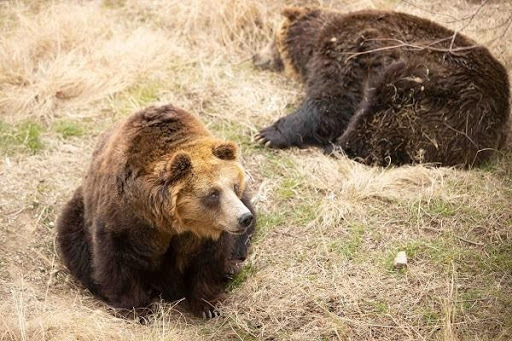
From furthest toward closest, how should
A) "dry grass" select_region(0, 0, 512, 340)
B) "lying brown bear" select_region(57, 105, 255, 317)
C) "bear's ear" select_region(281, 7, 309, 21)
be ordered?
1. "bear's ear" select_region(281, 7, 309, 21)
2. "dry grass" select_region(0, 0, 512, 340)
3. "lying brown bear" select_region(57, 105, 255, 317)

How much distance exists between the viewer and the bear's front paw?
751cm

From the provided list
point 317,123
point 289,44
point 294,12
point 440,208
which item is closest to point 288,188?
point 317,123

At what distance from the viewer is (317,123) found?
7699mm

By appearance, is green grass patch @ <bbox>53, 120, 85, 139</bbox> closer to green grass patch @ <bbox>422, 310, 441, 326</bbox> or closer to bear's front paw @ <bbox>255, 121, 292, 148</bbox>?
bear's front paw @ <bbox>255, 121, 292, 148</bbox>

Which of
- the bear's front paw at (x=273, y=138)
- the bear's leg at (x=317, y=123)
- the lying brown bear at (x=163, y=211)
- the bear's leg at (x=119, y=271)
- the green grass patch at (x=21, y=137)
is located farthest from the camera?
the bear's leg at (x=317, y=123)

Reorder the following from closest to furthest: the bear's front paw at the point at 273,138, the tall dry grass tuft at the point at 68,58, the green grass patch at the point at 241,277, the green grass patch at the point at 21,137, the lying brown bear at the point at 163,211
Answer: the lying brown bear at the point at 163,211 → the green grass patch at the point at 241,277 → the green grass patch at the point at 21,137 → the bear's front paw at the point at 273,138 → the tall dry grass tuft at the point at 68,58

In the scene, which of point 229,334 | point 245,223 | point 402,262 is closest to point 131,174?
point 245,223

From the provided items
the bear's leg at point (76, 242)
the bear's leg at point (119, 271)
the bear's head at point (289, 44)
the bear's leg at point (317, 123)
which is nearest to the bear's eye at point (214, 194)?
the bear's leg at point (119, 271)

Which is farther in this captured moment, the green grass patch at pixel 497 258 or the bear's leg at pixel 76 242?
the bear's leg at pixel 76 242

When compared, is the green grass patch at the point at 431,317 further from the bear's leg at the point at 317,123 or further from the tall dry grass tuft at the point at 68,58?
the tall dry grass tuft at the point at 68,58

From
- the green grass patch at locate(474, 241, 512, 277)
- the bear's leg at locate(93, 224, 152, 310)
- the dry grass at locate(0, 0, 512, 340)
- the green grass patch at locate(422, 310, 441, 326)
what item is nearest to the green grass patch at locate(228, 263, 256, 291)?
the dry grass at locate(0, 0, 512, 340)

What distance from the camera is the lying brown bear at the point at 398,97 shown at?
7.07 meters

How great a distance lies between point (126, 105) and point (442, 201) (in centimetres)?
357

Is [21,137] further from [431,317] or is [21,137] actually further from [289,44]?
[431,317]
